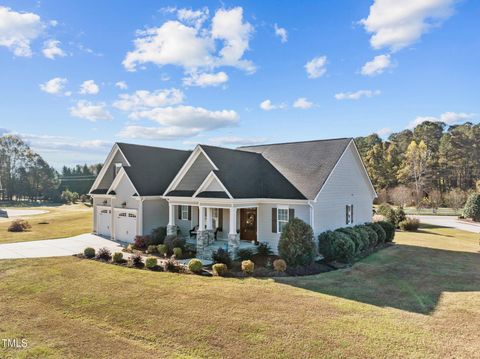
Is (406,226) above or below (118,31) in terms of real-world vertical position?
below

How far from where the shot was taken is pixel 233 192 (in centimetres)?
1766

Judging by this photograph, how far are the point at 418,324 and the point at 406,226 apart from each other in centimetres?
2502

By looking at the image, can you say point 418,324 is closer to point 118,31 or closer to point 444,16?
point 444,16

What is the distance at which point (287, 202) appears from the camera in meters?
18.0

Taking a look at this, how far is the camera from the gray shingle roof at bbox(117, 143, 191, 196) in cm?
2320

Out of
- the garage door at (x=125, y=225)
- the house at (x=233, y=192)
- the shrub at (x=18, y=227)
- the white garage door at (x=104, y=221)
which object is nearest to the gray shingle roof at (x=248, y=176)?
the house at (x=233, y=192)

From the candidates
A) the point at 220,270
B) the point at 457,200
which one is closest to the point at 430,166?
the point at 457,200

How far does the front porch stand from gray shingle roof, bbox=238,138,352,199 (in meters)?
3.38

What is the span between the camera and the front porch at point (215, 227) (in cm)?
1752

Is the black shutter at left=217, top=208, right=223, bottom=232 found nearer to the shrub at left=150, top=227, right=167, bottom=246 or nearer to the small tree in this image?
the shrub at left=150, top=227, right=167, bottom=246

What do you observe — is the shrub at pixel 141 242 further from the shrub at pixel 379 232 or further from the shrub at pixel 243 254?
the shrub at pixel 379 232

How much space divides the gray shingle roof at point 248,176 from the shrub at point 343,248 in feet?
9.85

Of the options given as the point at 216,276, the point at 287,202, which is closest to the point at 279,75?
the point at 287,202

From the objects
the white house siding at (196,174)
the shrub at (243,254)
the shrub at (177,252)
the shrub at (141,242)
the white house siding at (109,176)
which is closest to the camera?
the shrub at (243,254)
